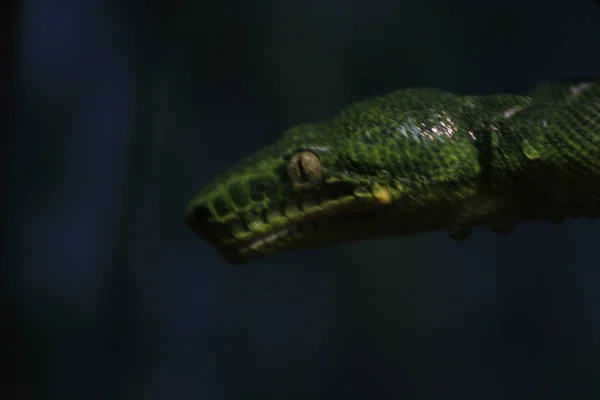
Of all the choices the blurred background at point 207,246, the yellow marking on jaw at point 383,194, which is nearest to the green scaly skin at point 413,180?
the yellow marking on jaw at point 383,194

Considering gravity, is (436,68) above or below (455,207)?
above

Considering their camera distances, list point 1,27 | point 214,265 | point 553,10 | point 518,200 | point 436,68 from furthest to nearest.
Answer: point 214,265
point 436,68
point 553,10
point 1,27
point 518,200

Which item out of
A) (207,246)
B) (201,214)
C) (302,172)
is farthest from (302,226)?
(207,246)

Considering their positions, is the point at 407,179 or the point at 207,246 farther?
the point at 207,246

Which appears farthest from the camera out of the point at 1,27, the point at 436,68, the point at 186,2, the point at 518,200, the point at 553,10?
the point at 186,2

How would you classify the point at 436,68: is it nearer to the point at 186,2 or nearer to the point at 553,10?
the point at 553,10

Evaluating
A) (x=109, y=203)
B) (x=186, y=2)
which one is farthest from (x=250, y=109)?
(x=109, y=203)

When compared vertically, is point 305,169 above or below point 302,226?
above

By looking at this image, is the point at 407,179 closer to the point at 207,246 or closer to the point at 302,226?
the point at 302,226
